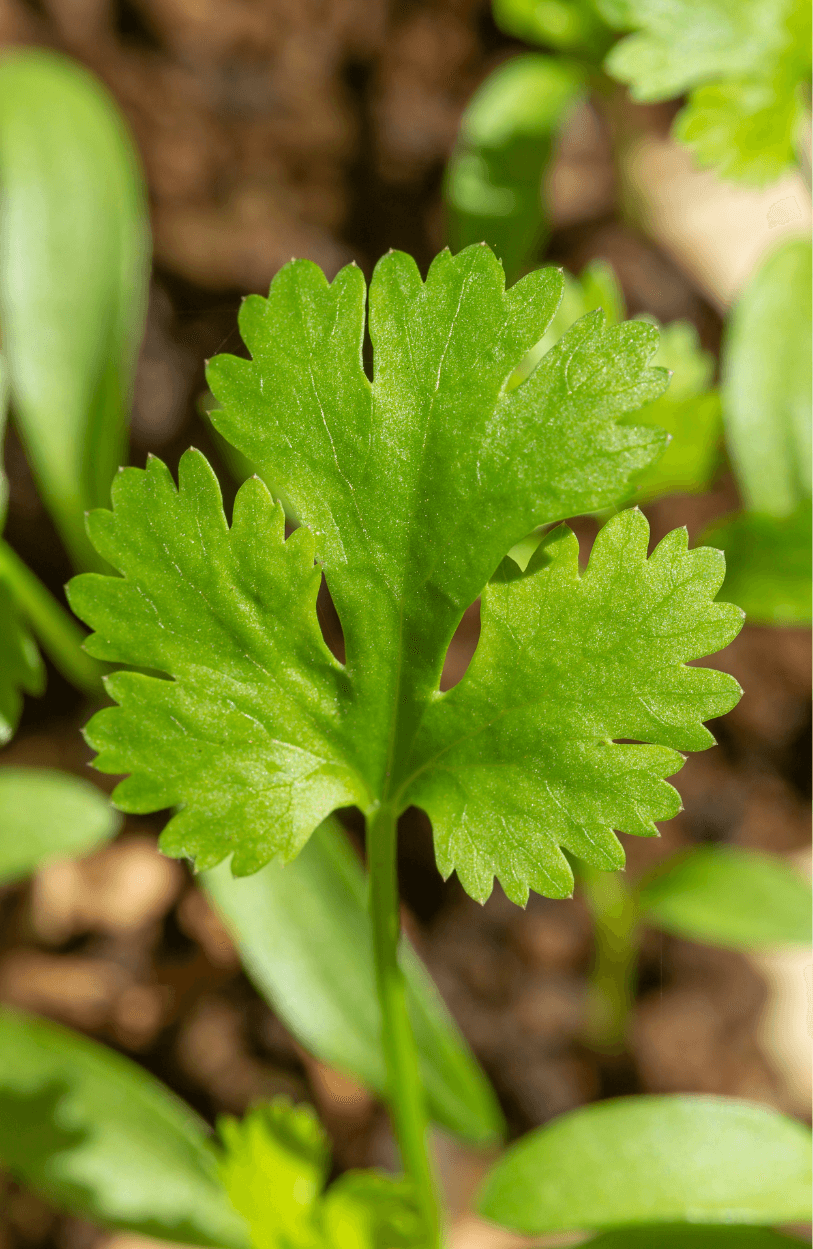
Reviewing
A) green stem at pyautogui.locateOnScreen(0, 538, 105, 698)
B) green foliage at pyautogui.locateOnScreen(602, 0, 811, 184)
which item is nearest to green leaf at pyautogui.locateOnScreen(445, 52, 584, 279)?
green foliage at pyautogui.locateOnScreen(602, 0, 811, 184)

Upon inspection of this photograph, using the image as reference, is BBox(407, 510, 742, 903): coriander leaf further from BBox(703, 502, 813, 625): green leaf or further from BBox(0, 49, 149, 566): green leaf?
BBox(0, 49, 149, 566): green leaf

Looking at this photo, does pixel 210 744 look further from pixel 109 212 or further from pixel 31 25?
pixel 31 25

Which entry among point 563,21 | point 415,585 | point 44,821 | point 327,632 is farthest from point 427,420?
point 563,21

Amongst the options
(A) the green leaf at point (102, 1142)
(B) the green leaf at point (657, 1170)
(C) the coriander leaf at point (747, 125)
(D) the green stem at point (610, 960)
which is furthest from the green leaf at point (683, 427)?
(A) the green leaf at point (102, 1142)

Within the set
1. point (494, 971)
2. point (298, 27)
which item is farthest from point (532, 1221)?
point (298, 27)

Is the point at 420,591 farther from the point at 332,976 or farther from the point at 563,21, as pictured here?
the point at 563,21
